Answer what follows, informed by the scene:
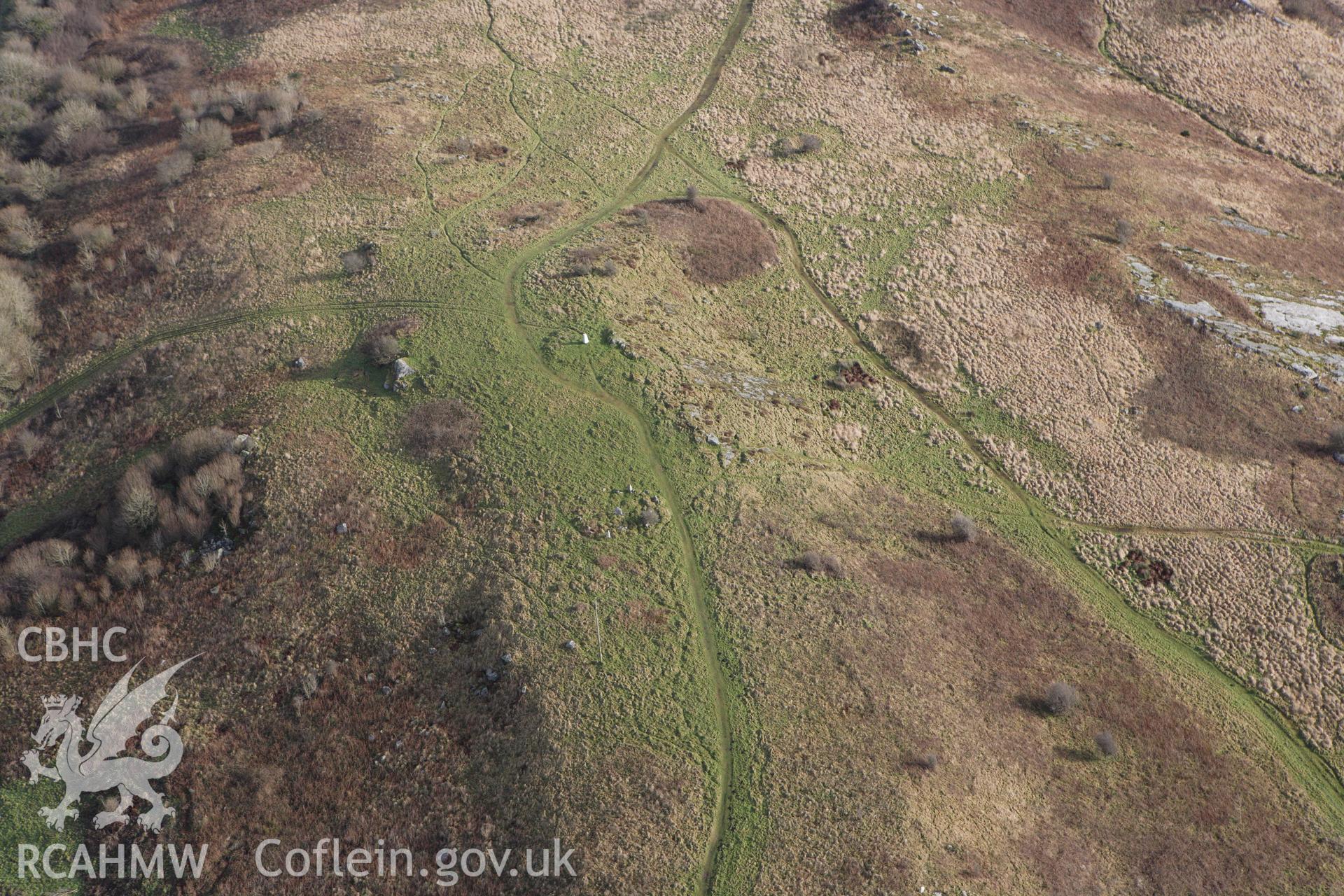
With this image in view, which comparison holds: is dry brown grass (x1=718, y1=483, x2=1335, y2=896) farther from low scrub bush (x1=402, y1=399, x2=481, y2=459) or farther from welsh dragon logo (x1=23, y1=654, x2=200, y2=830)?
welsh dragon logo (x1=23, y1=654, x2=200, y2=830)

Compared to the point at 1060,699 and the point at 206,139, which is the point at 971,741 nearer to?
the point at 1060,699

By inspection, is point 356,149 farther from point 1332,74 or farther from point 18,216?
point 1332,74

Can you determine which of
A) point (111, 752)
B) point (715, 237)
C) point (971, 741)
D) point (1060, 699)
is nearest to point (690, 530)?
point (971, 741)

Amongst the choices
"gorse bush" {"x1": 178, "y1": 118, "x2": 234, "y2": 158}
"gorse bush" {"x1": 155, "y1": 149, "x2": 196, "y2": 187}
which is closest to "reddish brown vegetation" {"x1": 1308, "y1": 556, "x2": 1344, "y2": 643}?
"gorse bush" {"x1": 155, "y1": 149, "x2": 196, "y2": 187}

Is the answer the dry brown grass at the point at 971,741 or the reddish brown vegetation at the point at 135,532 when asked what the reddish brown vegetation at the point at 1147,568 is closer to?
the dry brown grass at the point at 971,741

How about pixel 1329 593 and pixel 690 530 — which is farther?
pixel 1329 593

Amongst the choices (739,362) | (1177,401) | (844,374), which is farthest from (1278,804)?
(739,362)
